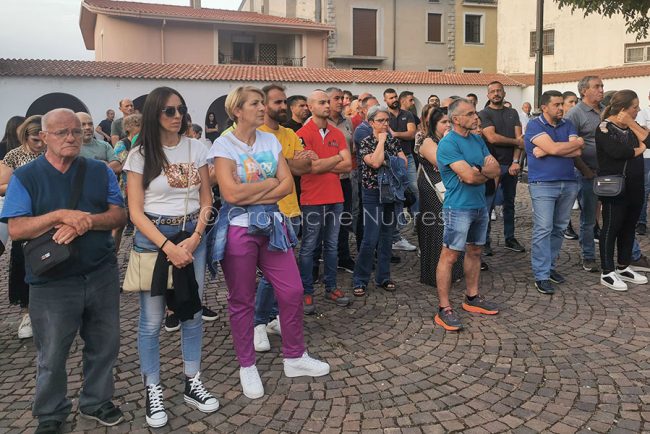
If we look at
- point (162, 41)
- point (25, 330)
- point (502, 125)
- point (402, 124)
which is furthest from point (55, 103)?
point (502, 125)

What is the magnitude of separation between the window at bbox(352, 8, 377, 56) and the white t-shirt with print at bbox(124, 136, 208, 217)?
35.0 m

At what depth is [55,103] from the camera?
67.8ft

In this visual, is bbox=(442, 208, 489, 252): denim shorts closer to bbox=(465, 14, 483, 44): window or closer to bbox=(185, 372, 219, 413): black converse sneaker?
bbox=(185, 372, 219, 413): black converse sneaker

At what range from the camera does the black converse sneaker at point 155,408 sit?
310cm

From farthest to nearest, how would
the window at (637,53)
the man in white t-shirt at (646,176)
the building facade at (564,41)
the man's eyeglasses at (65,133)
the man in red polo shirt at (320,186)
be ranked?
the building facade at (564,41) < the window at (637,53) < the man in white t-shirt at (646,176) < the man in red polo shirt at (320,186) < the man's eyeglasses at (65,133)

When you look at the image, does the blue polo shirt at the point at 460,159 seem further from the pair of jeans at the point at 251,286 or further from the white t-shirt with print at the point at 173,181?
the white t-shirt with print at the point at 173,181

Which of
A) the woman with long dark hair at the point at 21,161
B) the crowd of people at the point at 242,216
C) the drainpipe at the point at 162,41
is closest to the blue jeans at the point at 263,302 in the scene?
the crowd of people at the point at 242,216

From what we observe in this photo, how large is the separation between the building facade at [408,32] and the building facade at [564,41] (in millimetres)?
4905

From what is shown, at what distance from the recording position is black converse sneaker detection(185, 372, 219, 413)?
326 centimetres

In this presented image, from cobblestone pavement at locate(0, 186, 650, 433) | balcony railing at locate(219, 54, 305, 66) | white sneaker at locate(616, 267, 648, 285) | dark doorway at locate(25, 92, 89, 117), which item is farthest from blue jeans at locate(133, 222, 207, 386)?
balcony railing at locate(219, 54, 305, 66)

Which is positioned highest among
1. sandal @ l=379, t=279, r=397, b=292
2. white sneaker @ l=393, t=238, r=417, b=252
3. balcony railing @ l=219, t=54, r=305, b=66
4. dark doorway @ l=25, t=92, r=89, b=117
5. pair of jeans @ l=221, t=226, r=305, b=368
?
balcony railing @ l=219, t=54, r=305, b=66

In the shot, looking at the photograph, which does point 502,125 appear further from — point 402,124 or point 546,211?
point 546,211

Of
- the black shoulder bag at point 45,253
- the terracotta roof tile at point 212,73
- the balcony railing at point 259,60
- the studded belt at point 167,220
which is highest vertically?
the balcony railing at point 259,60

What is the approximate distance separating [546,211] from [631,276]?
126cm
